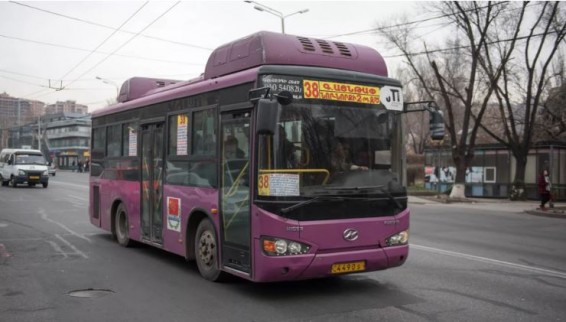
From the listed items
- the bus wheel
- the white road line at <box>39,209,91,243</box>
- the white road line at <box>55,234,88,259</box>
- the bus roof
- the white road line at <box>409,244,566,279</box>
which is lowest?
the white road line at <box>409,244,566,279</box>

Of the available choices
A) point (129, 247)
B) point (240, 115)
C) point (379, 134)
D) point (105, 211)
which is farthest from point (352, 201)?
point (105, 211)

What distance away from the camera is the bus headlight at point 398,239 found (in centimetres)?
706

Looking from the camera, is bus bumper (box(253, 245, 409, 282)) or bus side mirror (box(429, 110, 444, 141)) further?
bus side mirror (box(429, 110, 444, 141))

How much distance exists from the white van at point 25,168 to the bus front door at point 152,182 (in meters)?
26.7

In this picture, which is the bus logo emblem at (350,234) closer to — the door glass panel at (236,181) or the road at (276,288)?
the road at (276,288)

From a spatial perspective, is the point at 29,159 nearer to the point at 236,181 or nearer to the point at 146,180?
the point at 146,180

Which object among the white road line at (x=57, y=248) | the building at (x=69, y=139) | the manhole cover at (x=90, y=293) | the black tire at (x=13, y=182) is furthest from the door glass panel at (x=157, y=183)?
the building at (x=69, y=139)

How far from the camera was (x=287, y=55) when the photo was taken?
6953 mm

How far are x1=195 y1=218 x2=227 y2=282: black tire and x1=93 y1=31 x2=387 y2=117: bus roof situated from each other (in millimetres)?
2090

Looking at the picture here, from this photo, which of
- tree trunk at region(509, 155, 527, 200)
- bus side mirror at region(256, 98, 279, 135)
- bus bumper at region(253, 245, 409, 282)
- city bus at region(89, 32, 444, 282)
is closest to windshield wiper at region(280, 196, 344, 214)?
city bus at region(89, 32, 444, 282)

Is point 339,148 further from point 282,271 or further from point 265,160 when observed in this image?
point 282,271

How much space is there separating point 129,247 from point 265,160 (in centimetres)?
556

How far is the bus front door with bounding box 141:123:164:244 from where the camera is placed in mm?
9211

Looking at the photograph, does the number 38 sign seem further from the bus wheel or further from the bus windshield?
the bus wheel
